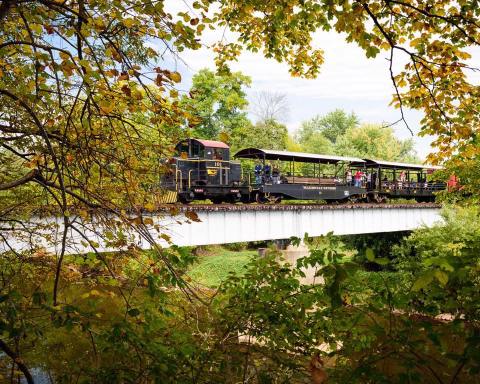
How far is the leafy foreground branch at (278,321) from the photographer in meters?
2.39

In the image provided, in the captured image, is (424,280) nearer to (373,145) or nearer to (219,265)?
(219,265)

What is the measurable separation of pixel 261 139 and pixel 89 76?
44.5 m

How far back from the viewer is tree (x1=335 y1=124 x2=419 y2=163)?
65000mm

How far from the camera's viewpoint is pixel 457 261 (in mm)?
2066

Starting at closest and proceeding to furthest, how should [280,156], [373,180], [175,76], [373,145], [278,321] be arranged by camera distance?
[175,76] < [278,321] < [280,156] < [373,180] < [373,145]

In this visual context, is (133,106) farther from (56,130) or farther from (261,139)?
(261,139)

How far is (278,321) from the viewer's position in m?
4.34

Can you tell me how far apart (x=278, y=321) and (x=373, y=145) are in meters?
68.2

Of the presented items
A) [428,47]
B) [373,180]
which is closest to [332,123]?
[373,180]

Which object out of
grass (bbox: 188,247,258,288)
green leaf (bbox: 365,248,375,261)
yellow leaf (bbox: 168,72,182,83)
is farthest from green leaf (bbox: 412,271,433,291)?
grass (bbox: 188,247,258,288)

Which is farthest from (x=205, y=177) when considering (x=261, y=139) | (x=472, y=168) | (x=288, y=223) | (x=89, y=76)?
(x=261, y=139)

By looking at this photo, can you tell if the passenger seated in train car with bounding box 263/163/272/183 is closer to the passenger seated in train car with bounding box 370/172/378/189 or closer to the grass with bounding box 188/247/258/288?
the grass with bounding box 188/247/258/288

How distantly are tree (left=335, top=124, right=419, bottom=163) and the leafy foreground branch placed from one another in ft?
203

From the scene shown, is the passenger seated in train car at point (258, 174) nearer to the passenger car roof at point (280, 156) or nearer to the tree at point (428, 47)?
the passenger car roof at point (280, 156)
